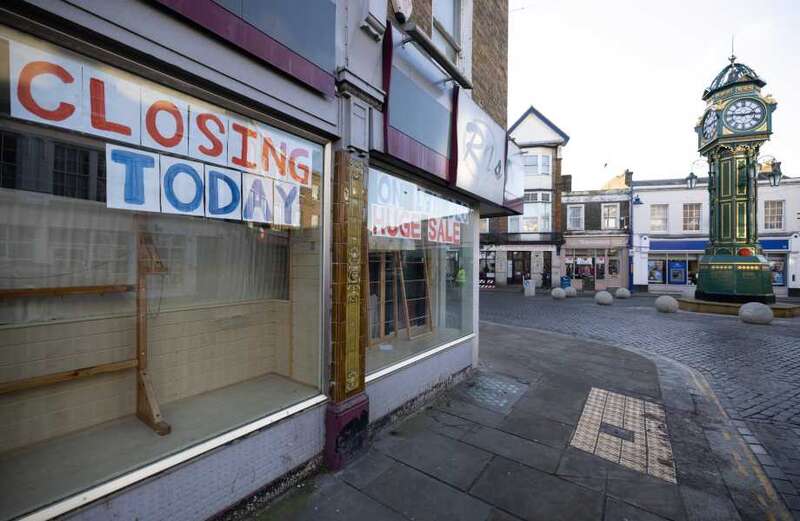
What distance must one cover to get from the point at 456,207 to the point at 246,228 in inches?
144

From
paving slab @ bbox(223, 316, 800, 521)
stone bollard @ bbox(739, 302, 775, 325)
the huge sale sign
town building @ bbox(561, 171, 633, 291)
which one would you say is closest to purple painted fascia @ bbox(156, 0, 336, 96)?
the huge sale sign

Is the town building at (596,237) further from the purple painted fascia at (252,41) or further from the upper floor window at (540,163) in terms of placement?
the purple painted fascia at (252,41)

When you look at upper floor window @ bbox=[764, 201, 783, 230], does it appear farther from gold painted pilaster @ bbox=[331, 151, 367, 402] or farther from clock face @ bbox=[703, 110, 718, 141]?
gold painted pilaster @ bbox=[331, 151, 367, 402]

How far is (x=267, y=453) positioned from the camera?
10.2 feet

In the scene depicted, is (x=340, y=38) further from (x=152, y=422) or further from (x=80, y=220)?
(x=152, y=422)

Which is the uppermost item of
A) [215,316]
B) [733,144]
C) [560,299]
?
[733,144]

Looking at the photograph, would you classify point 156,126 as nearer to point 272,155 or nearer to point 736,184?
point 272,155

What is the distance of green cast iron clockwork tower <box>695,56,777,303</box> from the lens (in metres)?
14.0

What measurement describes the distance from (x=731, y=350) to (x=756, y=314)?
15.9 feet

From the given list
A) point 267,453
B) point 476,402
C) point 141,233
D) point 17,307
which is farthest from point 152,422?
point 476,402

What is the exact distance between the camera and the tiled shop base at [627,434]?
3.77 m

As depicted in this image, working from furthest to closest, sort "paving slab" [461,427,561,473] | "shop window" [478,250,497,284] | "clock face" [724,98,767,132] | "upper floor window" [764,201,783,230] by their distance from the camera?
"shop window" [478,250,497,284]
"upper floor window" [764,201,783,230]
"clock face" [724,98,767,132]
"paving slab" [461,427,561,473]

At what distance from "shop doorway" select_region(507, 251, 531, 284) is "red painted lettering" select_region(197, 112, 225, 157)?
89.8ft

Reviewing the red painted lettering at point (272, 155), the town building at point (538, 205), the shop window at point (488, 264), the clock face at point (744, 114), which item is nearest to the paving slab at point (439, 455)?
the red painted lettering at point (272, 155)
